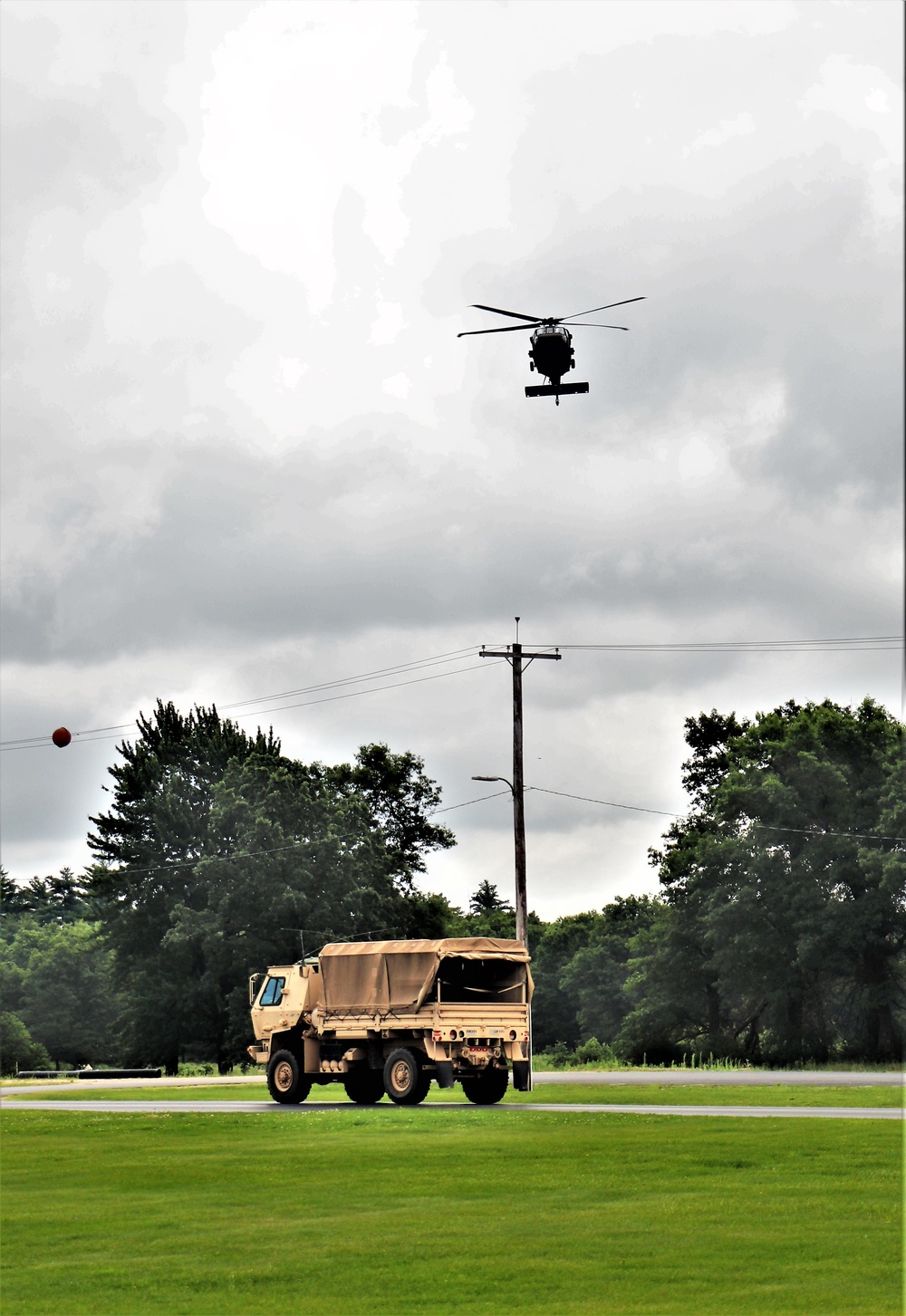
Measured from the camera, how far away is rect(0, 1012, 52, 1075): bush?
9394cm

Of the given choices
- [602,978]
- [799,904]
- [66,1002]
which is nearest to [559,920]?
[602,978]

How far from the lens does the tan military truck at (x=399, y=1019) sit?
33.9 m

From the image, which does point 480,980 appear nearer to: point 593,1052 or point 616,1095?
point 616,1095

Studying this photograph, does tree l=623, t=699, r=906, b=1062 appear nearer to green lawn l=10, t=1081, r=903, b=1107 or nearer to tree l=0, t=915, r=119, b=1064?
green lawn l=10, t=1081, r=903, b=1107

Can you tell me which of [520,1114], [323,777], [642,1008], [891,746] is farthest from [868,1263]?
[323,777]

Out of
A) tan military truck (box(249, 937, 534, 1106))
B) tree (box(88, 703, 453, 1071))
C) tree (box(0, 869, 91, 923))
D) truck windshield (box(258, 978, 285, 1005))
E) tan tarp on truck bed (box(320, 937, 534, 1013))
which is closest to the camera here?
tan military truck (box(249, 937, 534, 1106))

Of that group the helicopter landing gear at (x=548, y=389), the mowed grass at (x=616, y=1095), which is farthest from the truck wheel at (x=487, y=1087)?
the helicopter landing gear at (x=548, y=389)

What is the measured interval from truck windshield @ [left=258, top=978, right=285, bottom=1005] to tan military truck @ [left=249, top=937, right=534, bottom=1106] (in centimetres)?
3

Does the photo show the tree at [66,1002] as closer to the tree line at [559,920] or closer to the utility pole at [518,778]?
the tree line at [559,920]

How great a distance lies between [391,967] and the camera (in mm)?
35125

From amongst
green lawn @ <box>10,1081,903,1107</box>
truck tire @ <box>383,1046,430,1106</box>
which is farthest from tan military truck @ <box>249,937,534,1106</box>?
green lawn @ <box>10,1081,903,1107</box>

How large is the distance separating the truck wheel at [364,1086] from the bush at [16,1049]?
60746 millimetres

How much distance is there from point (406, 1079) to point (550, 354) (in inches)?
643

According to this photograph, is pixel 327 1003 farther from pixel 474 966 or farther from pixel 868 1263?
pixel 868 1263
